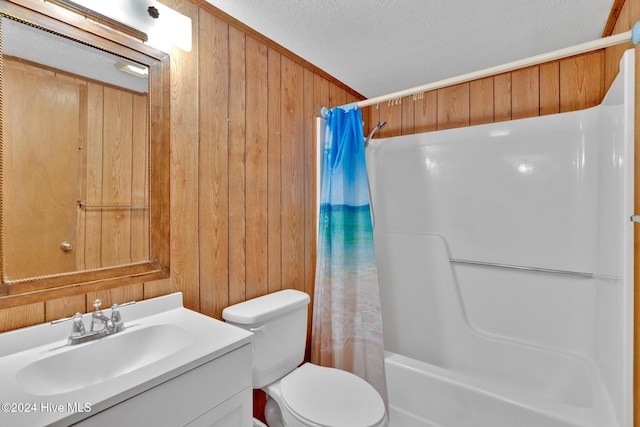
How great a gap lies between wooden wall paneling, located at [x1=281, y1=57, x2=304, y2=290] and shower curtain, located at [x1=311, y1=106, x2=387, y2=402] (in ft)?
0.47

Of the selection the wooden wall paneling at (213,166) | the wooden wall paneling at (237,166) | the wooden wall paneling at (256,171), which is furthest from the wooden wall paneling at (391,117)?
the wooden wall paneling at (213,166)

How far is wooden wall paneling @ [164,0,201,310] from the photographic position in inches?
50.3

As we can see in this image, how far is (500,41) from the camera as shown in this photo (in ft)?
5.65

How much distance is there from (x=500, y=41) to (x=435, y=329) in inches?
69.1

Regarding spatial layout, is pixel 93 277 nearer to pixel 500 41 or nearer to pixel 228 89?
pixel 228 89

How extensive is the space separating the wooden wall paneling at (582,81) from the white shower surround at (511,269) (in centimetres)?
33

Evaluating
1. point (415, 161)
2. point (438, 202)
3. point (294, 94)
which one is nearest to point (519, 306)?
point (438, 202)

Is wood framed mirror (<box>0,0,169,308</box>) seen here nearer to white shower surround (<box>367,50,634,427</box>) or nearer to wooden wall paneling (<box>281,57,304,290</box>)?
wooden wall paneling (<box>281,57,304,290</box>)

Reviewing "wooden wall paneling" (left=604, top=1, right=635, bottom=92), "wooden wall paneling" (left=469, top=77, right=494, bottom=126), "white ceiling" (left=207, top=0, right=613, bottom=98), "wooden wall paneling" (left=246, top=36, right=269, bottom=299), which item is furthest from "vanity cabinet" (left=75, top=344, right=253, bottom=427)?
"wooden wall paneling" (left=469, top=77, right=494, bottom=126)

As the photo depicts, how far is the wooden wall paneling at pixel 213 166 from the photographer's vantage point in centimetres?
138

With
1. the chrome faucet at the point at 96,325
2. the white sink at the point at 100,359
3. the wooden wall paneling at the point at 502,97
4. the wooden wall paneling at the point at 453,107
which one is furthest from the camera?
the wooden wall paneling at the point at 453,107

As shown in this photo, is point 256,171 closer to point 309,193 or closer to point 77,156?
point 309,193

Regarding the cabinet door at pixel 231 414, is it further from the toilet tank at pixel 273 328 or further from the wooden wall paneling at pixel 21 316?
the wooden wall paneling at pixel 21 316

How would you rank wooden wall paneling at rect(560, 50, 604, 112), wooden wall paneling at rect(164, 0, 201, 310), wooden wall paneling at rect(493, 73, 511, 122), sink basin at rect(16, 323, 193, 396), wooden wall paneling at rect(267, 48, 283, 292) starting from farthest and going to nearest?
wooden wall paneling at rect(493, 73, 511, 122) → wooden wall paneling at rect(560, 50, 604, 112) → wooden wall paneling at rect(267, 48, 283, 292) → wooden wall paneling at rect(164, 0, 201, 310) → sink basin at rect(16, 323, 193, 396)
